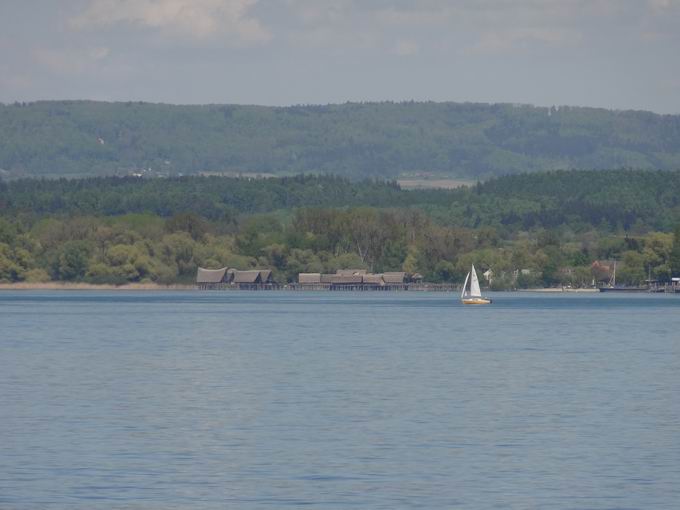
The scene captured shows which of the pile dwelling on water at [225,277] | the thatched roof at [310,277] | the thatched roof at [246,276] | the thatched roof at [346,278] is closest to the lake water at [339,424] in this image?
the thatched roof at [346,278]

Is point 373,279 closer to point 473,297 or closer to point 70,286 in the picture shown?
point 70,286

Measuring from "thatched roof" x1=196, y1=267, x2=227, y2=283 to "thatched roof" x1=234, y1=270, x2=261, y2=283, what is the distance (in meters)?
1.99

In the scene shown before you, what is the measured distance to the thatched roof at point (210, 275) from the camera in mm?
194875

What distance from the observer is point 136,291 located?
195m

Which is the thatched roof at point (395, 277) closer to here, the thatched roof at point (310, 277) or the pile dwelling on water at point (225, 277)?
the thatched roof at point (310, 277)

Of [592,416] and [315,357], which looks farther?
[315,357]

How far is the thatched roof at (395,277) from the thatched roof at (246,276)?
1701 centimetres

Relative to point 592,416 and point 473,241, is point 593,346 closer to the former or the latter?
point 592,416

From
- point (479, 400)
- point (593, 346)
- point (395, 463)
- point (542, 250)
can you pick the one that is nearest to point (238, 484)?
point (395, 463)

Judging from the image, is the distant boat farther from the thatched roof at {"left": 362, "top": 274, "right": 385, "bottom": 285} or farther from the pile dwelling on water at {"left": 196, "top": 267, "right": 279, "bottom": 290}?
the pile dwelling on water at {"left": 196, "top": 267, "right": 279, "bottom": 290}

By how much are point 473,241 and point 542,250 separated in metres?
10.6

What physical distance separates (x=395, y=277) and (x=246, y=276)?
777 inches

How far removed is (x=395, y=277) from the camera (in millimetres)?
195875

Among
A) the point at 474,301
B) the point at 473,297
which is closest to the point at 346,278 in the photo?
the point at 473,297
